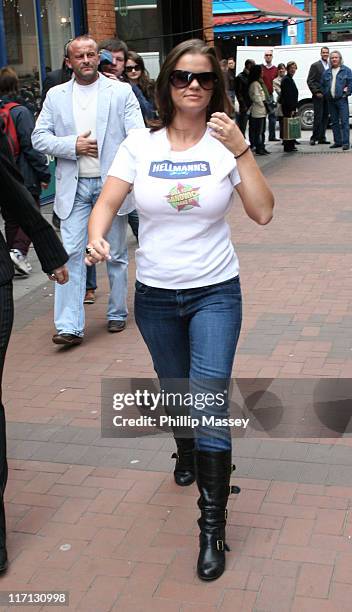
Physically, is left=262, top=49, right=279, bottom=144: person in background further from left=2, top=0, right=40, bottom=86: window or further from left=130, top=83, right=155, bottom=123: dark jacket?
left=130, top=83, right=155, bottom=123: dark jacket

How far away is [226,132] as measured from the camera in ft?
10.5

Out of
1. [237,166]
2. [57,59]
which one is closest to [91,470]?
[237,166]

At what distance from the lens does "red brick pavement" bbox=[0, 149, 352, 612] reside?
329cm

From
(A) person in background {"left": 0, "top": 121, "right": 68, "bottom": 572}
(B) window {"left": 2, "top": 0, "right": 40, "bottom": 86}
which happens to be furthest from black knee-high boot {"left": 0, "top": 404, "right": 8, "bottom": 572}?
(B) window {"left": 2, "top": 0, "right": 40, "bottom": 86}

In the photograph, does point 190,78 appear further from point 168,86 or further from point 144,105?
point 144,105

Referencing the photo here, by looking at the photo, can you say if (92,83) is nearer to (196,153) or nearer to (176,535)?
(196,153)

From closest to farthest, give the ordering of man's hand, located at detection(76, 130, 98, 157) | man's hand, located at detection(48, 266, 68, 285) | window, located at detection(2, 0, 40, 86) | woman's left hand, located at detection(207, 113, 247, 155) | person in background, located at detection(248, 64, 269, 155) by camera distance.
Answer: woman's left hand, located at detection(207, 113, 247, 155) → man's hand, located at detection(48, 266, 68, 285) → man's hand, located at detection(76, 130, 98, 157) → window, located at detection(2, 0, 40, 86) → person in background, located at detection(248, 64, 269, 155)

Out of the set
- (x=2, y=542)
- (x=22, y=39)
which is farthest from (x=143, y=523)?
(x=22, y=39)

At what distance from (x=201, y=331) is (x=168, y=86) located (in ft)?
3.08

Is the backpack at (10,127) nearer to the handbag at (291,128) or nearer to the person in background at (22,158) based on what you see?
the person in background at (22,158)

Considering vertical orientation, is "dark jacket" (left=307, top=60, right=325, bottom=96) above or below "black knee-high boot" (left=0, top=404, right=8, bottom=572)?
above

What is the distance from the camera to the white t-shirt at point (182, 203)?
334cm

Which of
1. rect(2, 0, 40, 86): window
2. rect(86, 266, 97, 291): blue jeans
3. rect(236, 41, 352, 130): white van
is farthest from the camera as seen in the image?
rect(236, 41, 352, 130): white van

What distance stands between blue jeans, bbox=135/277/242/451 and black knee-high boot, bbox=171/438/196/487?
537 mm
